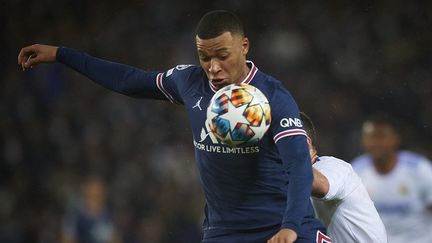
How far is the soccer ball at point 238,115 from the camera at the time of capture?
393 cm

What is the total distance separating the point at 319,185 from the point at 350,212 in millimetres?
426

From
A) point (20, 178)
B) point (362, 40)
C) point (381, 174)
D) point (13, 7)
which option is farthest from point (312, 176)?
point (13, 7)

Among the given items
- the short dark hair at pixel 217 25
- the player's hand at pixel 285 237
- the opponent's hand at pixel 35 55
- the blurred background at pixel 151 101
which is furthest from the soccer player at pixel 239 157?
the blurred background at pixel 151 101

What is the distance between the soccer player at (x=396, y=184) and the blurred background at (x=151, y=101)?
3.04m

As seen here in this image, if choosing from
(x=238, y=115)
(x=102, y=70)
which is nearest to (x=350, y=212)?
(x=238, y=115)

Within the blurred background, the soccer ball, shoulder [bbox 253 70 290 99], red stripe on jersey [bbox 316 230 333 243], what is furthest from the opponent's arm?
the blurred background

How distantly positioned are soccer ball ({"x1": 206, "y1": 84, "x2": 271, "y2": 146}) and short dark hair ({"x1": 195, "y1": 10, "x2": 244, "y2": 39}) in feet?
1.12

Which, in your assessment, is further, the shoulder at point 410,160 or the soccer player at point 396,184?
the shoulder at point 410,160

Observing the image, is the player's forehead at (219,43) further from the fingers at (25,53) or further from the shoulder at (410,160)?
the shoulder at (410,160)

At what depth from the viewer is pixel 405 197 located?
23.8 ft

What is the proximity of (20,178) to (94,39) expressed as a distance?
283 cm

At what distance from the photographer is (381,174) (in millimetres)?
7473

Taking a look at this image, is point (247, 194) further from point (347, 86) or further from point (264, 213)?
point (347, 86)

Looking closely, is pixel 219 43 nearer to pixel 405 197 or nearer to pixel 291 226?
pixel 291 226
